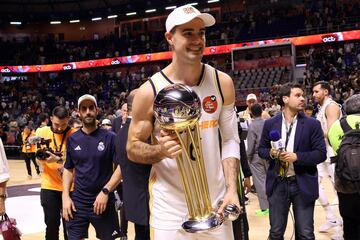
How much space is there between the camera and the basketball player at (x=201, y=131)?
2.45 meters

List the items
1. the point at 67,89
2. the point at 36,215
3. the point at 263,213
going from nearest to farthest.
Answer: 1. the point at 263,213
2. the point at 36,215
3. the point at 67,89

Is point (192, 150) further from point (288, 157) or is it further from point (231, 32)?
point (231, 32)

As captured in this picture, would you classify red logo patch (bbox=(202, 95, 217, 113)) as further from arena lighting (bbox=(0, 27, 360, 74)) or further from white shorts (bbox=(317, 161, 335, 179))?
arena lighting (bbox=(0, 27, 360, 74))

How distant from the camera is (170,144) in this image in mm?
2186

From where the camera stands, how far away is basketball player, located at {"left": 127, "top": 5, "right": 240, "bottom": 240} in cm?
245

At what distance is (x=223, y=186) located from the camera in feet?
8.74

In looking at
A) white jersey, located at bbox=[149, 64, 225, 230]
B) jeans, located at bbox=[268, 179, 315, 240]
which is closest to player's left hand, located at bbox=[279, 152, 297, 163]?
jeans, located at bbox=[268, 179, 315, 240]

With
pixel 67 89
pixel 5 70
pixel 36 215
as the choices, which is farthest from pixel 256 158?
pixel 5 70

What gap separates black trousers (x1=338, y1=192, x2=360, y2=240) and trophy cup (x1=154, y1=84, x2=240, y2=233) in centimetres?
219

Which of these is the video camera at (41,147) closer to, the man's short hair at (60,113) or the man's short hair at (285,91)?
the man's short hair at (60,113)

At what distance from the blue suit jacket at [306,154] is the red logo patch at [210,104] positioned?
1.97 metres

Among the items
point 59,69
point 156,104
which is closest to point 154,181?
point 156,104

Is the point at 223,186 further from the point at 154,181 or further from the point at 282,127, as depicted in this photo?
the point at 282,127

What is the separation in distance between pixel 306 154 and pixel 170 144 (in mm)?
2467
